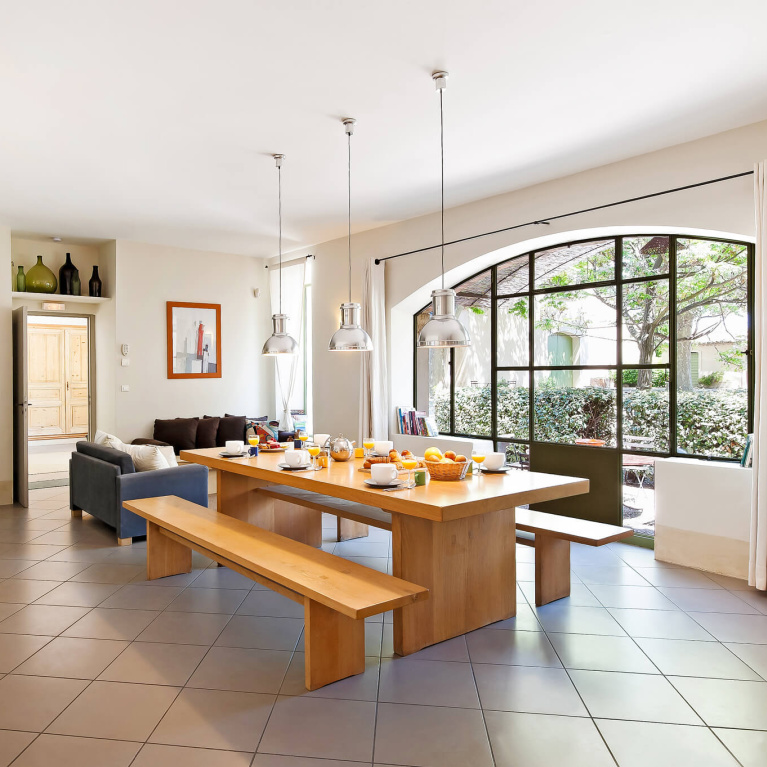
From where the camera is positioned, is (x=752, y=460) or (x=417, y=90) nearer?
(x=417, y=90)

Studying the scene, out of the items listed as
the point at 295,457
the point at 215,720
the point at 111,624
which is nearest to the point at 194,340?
the point at 295,457

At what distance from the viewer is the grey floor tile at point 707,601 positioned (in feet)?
11.4

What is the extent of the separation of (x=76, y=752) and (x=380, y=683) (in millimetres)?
1152

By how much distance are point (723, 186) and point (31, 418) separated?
10.3 metres

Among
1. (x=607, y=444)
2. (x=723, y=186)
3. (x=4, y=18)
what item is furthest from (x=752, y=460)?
(x=4, y=18)

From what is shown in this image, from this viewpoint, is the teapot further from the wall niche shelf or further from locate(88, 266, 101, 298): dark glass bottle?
locate(88, 266, 101, 298): dark glass bottle

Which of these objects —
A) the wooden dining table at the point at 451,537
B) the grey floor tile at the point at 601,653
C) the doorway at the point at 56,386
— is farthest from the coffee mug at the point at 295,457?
the doorway at the point at 56,386

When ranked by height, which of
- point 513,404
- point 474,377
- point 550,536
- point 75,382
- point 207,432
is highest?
point 474,377

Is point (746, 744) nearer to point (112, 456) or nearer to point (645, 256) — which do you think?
point (645, 256)

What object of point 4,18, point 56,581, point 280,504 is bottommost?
point 56,581

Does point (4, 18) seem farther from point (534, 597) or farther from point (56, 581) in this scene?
point (534, 597)

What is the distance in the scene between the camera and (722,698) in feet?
8.25

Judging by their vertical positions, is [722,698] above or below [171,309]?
below

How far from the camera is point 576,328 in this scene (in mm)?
5293
